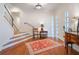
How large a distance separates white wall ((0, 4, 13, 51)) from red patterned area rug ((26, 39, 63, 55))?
44 cm

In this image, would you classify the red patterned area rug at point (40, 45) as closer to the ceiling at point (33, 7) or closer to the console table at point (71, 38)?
the console table at point (71, 38)

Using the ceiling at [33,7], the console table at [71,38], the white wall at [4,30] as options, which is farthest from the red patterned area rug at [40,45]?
the ceiling at [33,7]

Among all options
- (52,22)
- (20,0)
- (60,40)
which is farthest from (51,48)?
(20,0)

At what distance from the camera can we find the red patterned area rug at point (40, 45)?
2.32 meters

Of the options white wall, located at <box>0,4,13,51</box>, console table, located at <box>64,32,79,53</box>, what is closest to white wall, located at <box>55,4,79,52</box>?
console table, located at <box>64,32,79,53</box>

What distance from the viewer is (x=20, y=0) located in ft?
7.61

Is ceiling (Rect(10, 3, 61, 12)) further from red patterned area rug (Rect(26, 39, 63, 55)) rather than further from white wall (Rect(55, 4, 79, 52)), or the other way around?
red patterned area rug (Rect(26, 39, 63, 55))

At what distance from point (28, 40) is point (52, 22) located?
635 millimetres

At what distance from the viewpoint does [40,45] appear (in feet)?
7.80

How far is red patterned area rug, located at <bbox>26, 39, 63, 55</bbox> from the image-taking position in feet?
7.62

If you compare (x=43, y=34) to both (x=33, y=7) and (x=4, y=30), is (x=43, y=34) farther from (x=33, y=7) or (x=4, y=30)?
(x=4, y=30)

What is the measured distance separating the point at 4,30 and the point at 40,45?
80cm

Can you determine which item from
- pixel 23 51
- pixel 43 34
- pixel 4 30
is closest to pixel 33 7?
pixel 43 34

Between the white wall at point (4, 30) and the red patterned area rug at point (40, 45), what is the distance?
436 millimetres
